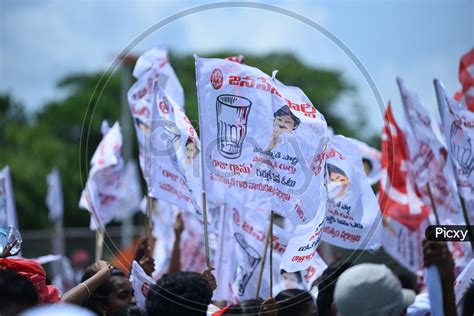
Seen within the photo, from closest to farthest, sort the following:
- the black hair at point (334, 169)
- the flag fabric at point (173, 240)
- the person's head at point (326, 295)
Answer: the person's head at point (326, 295) < the black hair at point (334, 169) < the flag fabric at point (173, 240)

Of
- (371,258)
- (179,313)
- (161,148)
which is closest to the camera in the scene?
(179,313)

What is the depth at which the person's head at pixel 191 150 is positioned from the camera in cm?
651

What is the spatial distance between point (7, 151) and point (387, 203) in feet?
114

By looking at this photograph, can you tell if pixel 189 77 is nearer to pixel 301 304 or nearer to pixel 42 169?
pixel 42 169

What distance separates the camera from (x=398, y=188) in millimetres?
8281

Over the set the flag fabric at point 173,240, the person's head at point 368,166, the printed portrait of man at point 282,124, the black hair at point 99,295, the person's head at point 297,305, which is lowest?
the flag fabric at point 173,240

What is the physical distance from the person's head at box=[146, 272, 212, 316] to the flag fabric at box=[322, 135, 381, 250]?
170cm

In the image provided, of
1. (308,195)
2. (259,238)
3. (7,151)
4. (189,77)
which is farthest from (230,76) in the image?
(189,77)

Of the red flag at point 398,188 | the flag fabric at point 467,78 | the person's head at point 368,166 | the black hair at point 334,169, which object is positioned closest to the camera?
the black hair at point 334,169

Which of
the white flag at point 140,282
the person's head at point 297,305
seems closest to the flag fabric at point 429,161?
the person's head at point 297,305

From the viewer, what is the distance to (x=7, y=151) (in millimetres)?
40656

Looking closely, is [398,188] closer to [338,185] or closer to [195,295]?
[338,185]

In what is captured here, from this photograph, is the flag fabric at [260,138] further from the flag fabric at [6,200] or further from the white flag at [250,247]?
the flag fabric at [6,200]

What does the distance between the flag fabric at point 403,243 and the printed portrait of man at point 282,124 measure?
254cm
